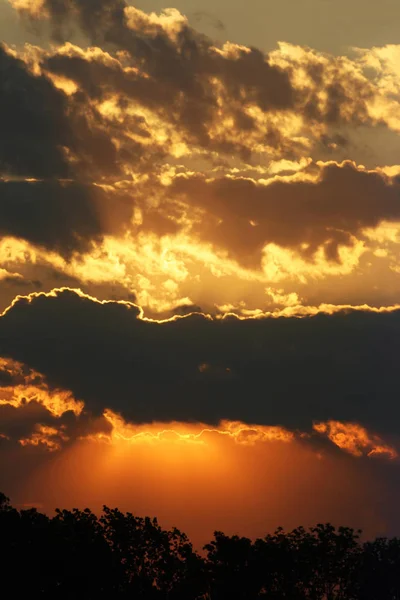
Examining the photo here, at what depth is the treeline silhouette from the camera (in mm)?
113125

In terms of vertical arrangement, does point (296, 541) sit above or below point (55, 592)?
above

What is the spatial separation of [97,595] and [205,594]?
14.6m

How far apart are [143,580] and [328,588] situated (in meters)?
25.3

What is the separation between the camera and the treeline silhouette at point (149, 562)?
113 m

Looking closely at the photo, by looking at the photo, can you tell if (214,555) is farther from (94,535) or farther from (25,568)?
(25,568)

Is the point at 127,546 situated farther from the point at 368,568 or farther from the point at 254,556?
the point at 368,568

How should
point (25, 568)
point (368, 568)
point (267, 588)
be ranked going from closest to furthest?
1. point (25, 568)
2. point (267, 588)
3. point (368, 568)

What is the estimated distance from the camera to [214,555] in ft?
408

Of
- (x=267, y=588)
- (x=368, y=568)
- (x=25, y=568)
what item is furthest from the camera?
(x=368, y=568)

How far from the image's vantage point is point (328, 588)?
12356 cm

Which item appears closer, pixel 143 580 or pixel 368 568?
pixel 143 580

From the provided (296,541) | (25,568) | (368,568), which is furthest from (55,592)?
(368,568)

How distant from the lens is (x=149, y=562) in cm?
12456

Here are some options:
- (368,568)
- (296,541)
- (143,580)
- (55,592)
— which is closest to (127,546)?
(143,580)
